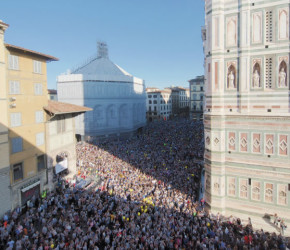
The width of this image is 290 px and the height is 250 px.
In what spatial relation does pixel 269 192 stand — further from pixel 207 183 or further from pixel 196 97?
pixel 196 97

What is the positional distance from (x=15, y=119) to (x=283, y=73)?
1954 centimetres

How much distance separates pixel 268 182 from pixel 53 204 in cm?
1611

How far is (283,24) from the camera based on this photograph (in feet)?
53.3

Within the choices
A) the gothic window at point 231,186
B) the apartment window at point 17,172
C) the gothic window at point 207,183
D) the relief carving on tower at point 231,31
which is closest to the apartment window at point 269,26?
the relief carving on tower at point 231,31

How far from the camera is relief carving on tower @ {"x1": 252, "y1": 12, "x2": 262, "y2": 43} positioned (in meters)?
16.8

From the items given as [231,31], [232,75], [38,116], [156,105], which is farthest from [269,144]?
[156,105]

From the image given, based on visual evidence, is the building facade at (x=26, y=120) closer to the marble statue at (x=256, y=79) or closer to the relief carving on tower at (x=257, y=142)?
the marble statue at (x=256, y=79)

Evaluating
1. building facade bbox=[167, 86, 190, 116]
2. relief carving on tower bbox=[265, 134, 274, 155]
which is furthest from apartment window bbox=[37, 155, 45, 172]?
building facade bbox=[167, 86, 190, 116]

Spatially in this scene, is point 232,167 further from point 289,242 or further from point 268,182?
point 289,242

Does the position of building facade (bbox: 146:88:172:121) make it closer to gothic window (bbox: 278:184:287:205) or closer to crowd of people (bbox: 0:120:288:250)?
crowd of people (bbox: 0:120:288:250)

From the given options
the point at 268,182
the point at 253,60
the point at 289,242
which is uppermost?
the point at 253,60

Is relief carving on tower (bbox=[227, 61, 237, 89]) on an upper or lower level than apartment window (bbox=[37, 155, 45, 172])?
upper

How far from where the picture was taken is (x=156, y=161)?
94.6 feet

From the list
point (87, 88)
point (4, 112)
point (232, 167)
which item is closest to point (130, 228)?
point (232, 167)
